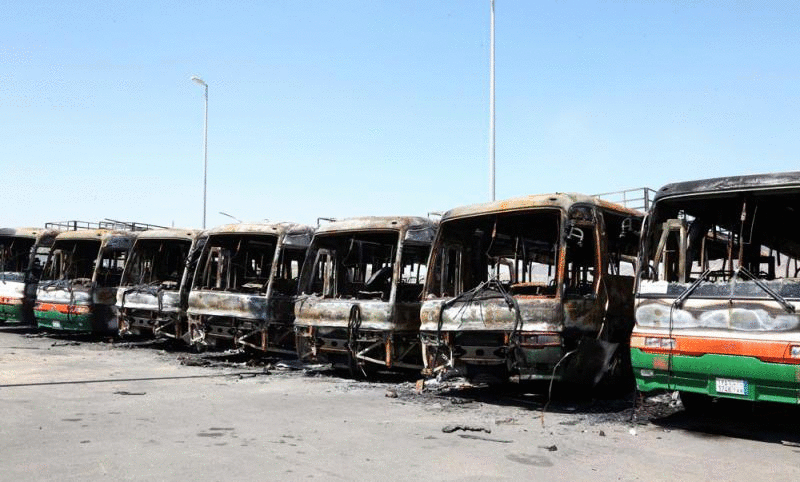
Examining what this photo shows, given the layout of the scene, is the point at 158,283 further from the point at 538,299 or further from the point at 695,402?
the point at 695,402

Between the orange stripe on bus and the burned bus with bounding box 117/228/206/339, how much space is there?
10.0m

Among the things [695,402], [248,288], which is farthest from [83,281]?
[695,402]

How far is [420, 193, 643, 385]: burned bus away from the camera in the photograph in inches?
334

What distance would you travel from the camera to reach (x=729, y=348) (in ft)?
22.5

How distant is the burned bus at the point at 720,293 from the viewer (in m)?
6.65

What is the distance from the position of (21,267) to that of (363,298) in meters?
11.2

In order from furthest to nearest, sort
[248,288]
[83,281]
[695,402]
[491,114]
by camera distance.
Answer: [491,114]
[83,281]
[248,288]
[695,402]

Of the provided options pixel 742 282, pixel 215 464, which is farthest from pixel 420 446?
pixel 742 282

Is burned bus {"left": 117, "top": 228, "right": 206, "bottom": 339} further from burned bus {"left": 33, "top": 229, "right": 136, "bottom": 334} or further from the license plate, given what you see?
the license plate

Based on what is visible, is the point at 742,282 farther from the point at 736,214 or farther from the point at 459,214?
the point at 459,214

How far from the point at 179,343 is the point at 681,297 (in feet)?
39.7

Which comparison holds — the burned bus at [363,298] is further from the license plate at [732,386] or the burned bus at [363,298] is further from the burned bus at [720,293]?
the license plate at [732,386]

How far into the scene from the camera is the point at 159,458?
19.1ft

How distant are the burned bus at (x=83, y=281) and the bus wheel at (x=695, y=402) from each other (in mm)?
12483
